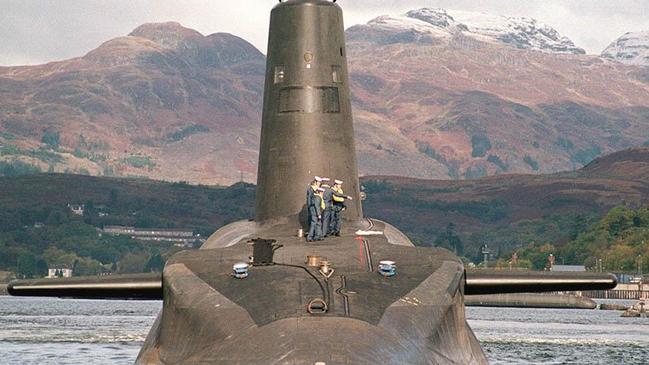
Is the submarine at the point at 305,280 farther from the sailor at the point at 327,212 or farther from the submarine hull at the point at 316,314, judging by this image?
the sailor at the point at 327,212

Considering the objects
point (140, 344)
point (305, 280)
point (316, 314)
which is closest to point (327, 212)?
point (305, 280)

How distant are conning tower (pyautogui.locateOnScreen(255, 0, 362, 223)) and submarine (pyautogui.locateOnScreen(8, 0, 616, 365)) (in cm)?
4

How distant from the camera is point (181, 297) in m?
28.1

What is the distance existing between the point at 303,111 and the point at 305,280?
47.4 feet

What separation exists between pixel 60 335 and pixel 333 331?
185 feet

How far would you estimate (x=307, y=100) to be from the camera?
135 feet

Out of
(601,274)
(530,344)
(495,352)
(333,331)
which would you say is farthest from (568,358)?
(333,331)

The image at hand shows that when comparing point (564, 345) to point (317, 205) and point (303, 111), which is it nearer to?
point (303, 111)

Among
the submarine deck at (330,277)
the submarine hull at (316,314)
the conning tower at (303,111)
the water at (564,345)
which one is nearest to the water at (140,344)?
the water at (564,345)

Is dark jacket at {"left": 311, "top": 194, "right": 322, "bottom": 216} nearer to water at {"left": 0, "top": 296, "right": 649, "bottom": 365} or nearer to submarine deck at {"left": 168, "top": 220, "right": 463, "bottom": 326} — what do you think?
submarine deck at {"left": 168, "top": 220, "right": 463, "bottom": 326}

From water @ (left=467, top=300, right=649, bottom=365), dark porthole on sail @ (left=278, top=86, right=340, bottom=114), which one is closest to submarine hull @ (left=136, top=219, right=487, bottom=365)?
dark porthole on sail @ (left=278, top=86, right=340, bottom=114)

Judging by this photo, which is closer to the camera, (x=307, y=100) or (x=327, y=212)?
(x=327, y=212)

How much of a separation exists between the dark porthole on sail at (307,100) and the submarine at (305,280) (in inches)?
1.1

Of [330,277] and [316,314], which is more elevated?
[330,277]
